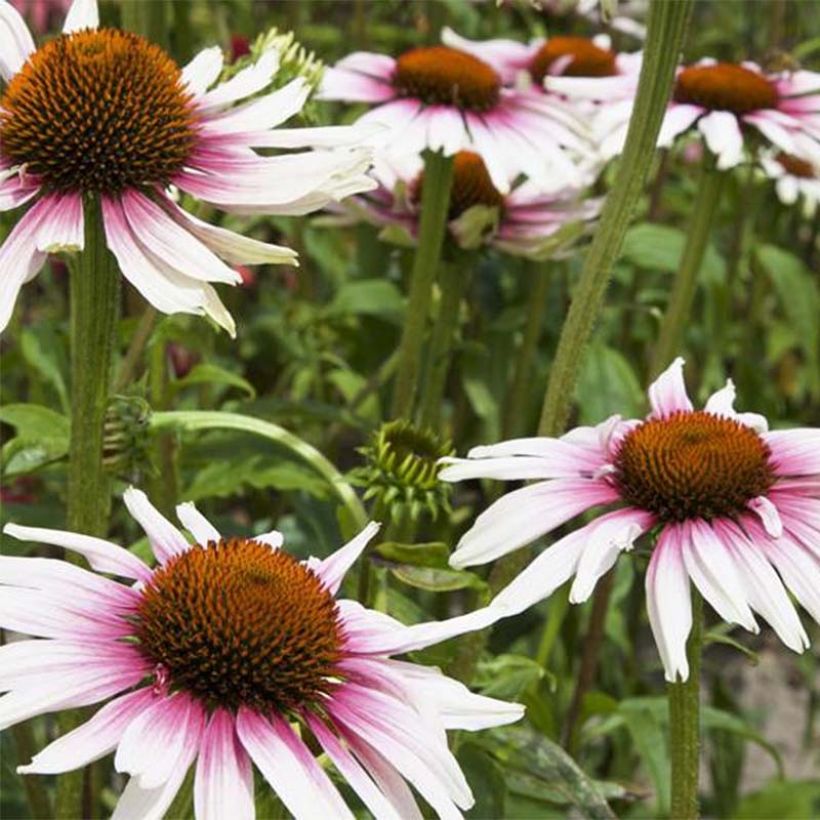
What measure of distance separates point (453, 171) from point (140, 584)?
62 cm

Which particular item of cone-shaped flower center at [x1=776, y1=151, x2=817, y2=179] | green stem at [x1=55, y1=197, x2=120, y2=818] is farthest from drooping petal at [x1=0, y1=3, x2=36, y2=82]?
cone-shaped flower center at [x1=776, y1=151, x2=817, y2=179]

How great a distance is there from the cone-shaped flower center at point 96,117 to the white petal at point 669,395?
302 mm

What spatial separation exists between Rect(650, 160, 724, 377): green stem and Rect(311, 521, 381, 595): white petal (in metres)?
0.53

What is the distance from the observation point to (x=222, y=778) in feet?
2.00

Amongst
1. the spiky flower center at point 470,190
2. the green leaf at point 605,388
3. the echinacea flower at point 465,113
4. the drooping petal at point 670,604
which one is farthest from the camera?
the green leaf at point 605,388

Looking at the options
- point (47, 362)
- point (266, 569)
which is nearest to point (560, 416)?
point (266, 569)

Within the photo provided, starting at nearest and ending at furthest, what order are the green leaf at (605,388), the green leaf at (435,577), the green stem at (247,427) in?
1. the green leaf at (435,577)
2. the green stem at (247,427)
3. the green leaf at (605,388)

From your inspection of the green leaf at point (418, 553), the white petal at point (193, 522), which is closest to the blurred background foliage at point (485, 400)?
the green leaf at point (418, 553)

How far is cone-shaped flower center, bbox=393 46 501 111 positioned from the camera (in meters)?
1.30

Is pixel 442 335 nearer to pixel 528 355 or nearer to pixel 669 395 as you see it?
pixel 528 355

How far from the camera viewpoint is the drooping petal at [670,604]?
0.72 metres

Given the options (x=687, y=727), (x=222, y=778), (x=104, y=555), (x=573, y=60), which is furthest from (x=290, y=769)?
(x=573, y=60)

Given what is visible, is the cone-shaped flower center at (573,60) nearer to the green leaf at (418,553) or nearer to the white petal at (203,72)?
the white petal at (203,72)

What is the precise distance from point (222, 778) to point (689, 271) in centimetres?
78
